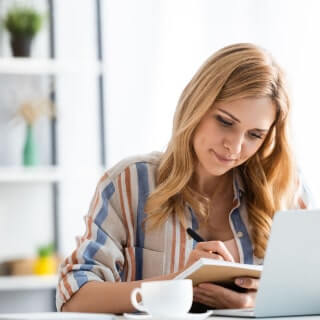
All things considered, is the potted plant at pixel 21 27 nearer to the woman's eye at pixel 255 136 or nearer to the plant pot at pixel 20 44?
the plant pot at pixel 20 44

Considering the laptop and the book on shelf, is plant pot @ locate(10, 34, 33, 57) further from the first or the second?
the laptop

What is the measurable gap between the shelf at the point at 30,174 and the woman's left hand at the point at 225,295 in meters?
1.98

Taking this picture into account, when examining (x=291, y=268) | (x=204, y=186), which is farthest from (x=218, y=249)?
(x=204, y=186)

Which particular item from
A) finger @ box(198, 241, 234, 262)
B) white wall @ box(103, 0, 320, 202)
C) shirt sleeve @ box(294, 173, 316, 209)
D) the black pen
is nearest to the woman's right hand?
finger @ box(198, 241, 234, 262)

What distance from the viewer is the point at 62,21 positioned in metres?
3.68

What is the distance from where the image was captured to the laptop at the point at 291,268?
1270 mm

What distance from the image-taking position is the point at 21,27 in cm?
353

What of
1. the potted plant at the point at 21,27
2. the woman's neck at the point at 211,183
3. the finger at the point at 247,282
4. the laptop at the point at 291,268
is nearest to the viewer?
the laptop at the point at 291,268

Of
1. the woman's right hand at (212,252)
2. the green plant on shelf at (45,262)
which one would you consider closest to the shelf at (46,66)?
the green plant on shelf at (45,262)

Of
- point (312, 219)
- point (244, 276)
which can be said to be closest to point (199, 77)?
point (244, 276)

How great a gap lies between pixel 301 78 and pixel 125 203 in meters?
1.63

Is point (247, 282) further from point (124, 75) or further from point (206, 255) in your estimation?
point (124, 75)

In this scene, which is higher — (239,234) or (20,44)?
(20,44)

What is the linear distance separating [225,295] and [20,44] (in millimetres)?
2289
